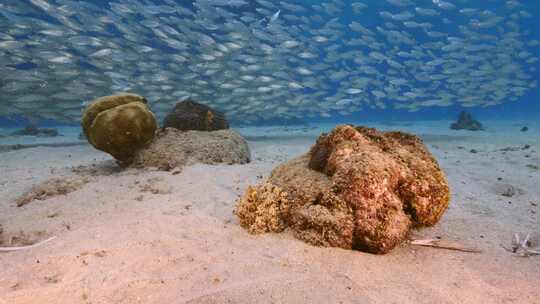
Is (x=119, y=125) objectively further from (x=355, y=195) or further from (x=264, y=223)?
(x=355, y=195)

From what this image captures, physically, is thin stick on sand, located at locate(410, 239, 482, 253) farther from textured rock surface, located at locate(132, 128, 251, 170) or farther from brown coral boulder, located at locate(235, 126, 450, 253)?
textured rock surface, located at locate(132, 128, 251, 170)

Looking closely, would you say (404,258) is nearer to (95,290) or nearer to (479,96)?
(95,290)

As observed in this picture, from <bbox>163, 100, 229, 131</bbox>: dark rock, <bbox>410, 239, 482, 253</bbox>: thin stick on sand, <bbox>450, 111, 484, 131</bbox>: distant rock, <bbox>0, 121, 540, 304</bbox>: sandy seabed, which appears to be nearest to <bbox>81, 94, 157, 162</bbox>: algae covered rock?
<bbox>0, 121, 540, 304</bbox>: sandy seabed

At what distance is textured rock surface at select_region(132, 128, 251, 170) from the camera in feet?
20.3

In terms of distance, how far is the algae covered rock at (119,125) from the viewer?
5.77 m

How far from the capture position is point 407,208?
10.3ft

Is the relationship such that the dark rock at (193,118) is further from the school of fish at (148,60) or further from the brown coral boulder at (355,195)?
the school of fish at (148,60)

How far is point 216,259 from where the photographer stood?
265 cm

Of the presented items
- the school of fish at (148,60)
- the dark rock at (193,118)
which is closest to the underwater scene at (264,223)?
the dark rock at (193,118)

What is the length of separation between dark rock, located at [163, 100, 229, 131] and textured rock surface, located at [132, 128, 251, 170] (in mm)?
741

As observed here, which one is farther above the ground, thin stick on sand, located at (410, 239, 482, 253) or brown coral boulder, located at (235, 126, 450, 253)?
brown coral boulder, located at (235, 126, 450, 253)

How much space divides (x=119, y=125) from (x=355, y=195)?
4.67 metres

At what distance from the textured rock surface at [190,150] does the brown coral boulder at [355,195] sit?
3013mm

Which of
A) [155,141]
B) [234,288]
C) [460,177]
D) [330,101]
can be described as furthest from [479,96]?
[234,288]
